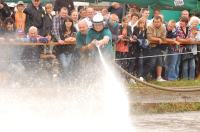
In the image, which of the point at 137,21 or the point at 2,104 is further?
the point at 137,21

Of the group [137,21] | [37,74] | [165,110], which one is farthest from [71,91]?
[137,21]

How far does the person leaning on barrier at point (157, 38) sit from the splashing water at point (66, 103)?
1.69 metres

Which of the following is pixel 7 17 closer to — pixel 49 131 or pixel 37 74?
pixel 37 74

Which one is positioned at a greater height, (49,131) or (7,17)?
(7,17)

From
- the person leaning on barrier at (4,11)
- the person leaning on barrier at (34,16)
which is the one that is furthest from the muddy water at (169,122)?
the person leaning on barrier at (4,11)

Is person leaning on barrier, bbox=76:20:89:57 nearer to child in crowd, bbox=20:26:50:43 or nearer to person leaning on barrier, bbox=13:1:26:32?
child in crowd, bbox=20:26:50:43

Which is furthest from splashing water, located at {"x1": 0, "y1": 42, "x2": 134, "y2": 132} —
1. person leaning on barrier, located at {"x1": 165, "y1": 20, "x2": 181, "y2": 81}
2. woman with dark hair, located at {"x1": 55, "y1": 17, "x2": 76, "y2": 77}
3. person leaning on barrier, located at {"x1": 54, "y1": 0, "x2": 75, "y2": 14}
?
person leaning on barrier, located at {"x1": 54, "y1": 0, "x2": 75, "y2": 14}

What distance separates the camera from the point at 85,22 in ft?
39.1

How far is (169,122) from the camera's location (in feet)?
33.9

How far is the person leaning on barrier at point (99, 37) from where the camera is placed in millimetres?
10430

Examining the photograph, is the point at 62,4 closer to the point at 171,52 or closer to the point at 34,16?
the point at 34,16

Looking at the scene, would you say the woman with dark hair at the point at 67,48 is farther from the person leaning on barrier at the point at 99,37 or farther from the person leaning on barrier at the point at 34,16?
the person leaning on barrier at the point at 99,37

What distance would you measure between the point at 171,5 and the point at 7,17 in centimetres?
490

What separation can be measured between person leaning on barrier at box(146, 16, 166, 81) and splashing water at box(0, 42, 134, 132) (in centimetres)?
169
